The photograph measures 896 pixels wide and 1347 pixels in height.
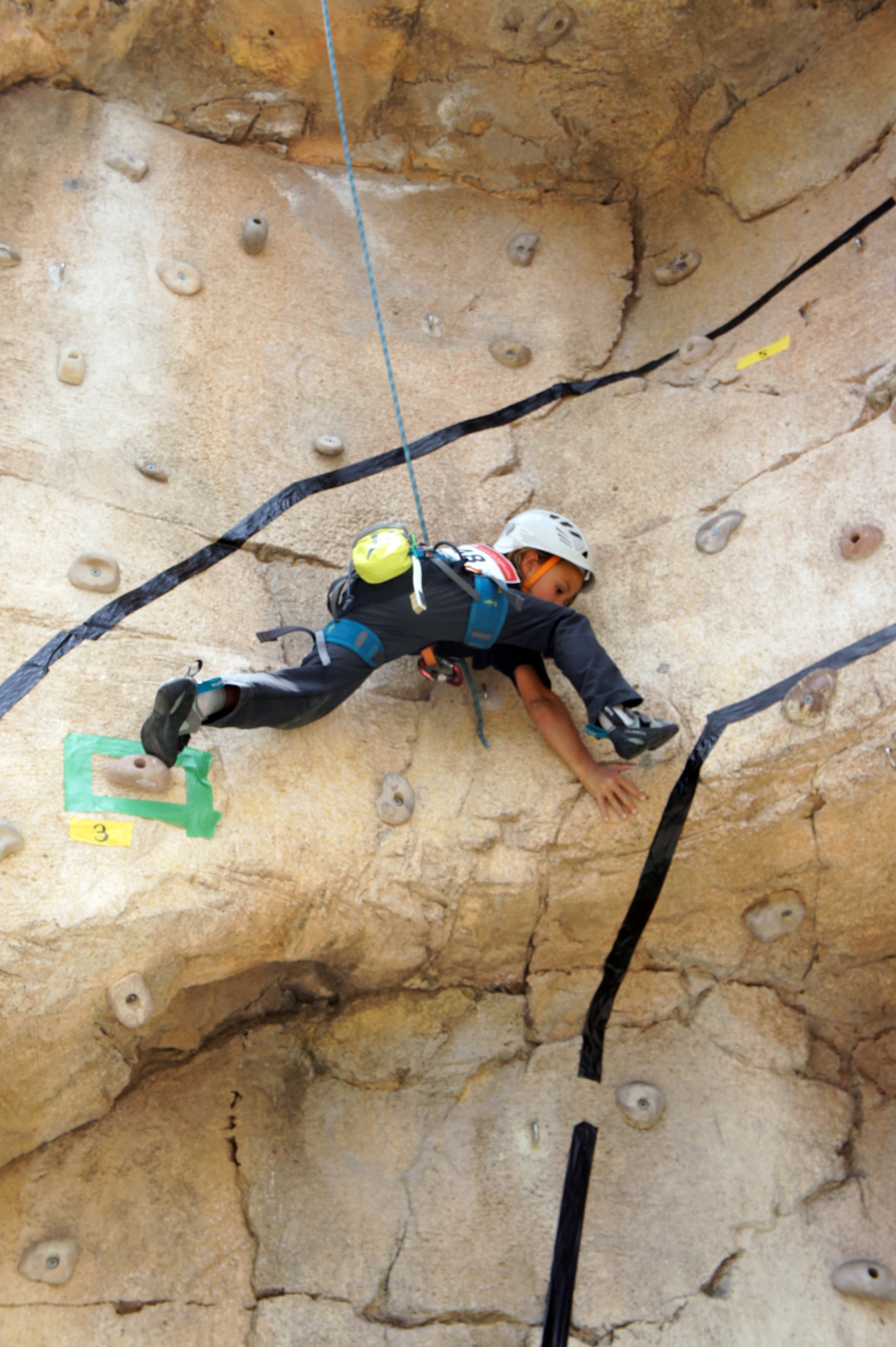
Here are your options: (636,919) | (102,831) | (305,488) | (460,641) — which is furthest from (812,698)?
(102,831)

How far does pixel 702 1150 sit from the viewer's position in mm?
2746

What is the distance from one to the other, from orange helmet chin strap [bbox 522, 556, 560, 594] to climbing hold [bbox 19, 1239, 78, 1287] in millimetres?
2088

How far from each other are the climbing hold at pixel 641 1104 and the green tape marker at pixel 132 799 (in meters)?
1.35

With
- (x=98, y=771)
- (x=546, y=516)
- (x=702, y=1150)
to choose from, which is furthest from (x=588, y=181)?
(x=702, y=1150)

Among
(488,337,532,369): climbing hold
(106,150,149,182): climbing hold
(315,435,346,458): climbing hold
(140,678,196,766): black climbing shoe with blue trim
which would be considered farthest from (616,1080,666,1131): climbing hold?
(106,150,149,182): climbing hold

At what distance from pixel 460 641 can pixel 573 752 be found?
44cm

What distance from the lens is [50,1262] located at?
254 cm

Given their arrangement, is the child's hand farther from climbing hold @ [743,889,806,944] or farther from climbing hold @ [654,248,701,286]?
climbing hold @ [654,248,701,286]

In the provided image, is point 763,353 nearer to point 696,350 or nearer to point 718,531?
point 696,350

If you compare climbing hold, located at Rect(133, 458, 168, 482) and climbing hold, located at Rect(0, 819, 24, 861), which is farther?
climbing hold, located at Rect(133, 458, 168, 482)

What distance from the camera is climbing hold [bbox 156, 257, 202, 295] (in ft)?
11.3

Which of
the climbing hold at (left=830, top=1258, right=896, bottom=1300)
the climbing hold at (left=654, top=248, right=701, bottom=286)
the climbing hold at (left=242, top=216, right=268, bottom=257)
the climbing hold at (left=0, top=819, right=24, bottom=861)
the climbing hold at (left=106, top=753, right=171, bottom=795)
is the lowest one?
the climbing hold at (left=830, top=1258, right=896, bottom=1300)

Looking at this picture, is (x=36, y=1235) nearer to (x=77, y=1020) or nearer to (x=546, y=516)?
(x=77, y=1020)

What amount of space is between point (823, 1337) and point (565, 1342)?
621 millimetres
